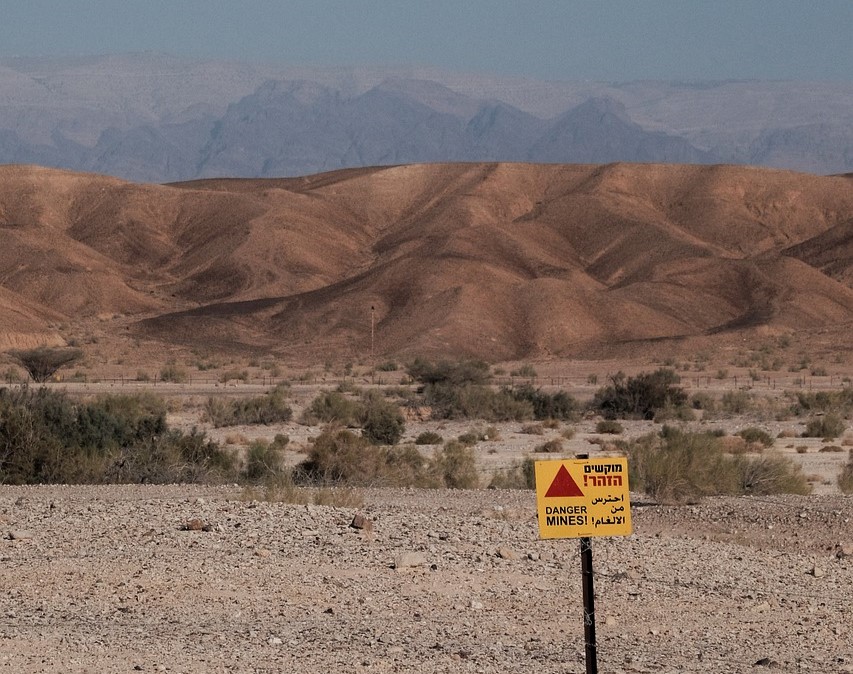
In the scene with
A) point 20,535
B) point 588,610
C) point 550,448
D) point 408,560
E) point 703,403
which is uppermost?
point 703,403

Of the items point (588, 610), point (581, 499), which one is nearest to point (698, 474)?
point (588, 610)

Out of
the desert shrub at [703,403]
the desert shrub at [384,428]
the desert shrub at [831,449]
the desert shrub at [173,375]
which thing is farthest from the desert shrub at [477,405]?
the desert shrub at [173,375]

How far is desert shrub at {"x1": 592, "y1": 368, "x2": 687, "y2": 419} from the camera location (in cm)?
4584

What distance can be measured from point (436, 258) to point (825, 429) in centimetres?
6714

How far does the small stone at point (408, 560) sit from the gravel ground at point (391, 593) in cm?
2

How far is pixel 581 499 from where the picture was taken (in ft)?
29.2

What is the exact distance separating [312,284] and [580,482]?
106083 millimetres

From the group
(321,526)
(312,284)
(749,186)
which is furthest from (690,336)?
(321,526)

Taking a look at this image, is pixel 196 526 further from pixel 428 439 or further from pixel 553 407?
pixel 553 407

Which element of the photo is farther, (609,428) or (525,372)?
(525,372)

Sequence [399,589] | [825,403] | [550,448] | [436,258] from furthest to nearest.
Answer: [436,258] < [825,403] < [550,448] < [399,589]

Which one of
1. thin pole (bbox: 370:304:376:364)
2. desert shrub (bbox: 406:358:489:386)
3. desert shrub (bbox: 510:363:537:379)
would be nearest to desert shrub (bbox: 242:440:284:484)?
desert shrub (bbox: 406:358:489:386)

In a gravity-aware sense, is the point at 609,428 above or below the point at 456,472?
above

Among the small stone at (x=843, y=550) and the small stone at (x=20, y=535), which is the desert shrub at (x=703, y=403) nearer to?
the small stone at (x=843, y=550)
